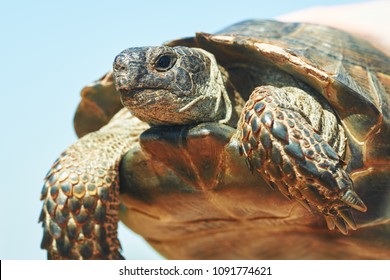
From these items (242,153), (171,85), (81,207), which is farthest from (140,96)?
(81,207)

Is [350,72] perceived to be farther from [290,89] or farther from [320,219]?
[320,219]

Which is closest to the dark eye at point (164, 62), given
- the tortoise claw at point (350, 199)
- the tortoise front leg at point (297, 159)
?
the tortoise front leg at point (297, 159)

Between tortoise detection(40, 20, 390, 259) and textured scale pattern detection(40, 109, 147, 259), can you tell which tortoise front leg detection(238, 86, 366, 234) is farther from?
textured scale pattern detection(40, 109, 147, 259)

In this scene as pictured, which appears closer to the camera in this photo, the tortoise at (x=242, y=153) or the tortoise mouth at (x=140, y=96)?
the tortoise at (x=242, y=153)

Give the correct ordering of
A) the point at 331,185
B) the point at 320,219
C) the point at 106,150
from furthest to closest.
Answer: the point at 106,150
the point at 320,219
the point at 331,185

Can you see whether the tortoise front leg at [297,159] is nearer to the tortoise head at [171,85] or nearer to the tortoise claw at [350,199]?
the tortoise claw at [350,199]

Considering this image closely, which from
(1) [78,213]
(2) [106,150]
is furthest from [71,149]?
(1) [78,213]
